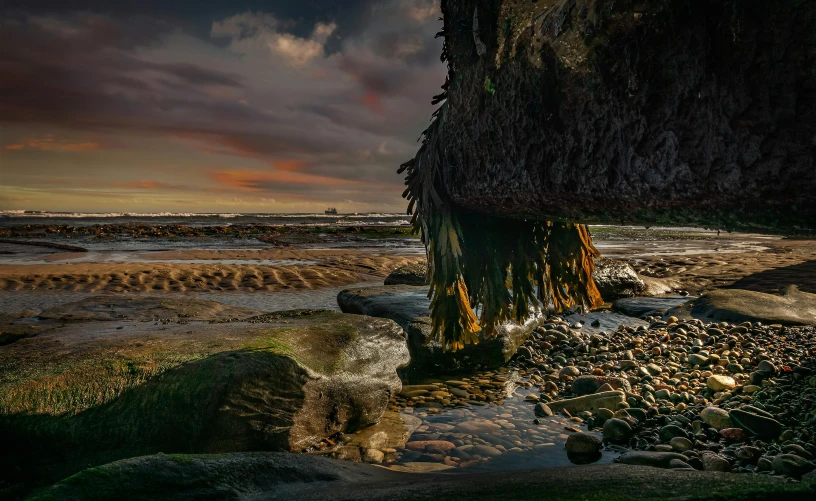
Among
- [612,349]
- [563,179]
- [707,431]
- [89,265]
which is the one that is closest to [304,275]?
[89,265]

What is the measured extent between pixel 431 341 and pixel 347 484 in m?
3.59

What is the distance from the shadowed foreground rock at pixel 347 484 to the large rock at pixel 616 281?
939 cm

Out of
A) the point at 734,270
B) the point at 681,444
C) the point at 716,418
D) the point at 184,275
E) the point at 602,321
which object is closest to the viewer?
the point at 681,444

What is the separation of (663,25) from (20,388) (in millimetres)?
4396

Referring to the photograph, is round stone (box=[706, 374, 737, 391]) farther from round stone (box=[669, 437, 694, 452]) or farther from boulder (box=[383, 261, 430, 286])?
boulder (box=[383, 261, 430, 286])

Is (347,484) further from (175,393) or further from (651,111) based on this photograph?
(651,111)

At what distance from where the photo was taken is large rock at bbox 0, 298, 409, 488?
11.4ft

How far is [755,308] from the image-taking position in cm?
848

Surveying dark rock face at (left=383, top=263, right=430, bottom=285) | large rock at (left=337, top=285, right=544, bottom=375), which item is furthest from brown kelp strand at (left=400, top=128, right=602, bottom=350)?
dark rock face at (left=383, top=263, right=430, bottom=285)

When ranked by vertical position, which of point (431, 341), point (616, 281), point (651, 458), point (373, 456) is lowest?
point (373, 456)

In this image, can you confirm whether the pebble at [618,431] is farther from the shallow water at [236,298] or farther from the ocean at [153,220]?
the ocean at [153,220]

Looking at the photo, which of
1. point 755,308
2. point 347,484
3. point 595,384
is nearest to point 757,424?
point 595,384

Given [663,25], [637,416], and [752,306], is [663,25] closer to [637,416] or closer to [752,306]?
[637,416]

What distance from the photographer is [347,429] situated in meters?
4.48
